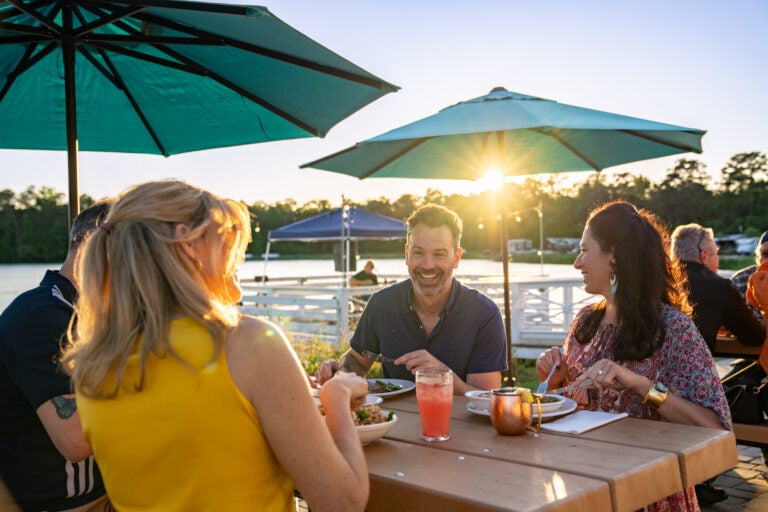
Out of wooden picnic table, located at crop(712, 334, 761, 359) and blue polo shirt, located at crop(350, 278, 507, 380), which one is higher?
blue polo shirt, located at crop(350, 278, 507, 380)

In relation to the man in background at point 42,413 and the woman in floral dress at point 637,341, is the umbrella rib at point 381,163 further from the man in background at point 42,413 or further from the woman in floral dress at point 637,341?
the man in background at point 42,413

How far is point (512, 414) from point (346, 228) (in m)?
12.5

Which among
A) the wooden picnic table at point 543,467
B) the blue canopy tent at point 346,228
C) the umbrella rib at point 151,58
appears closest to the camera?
the wooden picnic table at point 543,467

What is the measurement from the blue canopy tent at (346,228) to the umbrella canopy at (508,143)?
9.03 meters

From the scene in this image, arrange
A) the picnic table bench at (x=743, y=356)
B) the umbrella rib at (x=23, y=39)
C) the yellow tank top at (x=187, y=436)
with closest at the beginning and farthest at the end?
the yellow tank top at (x=187, y=436) → the umbrella rib at (x=23, y=39) → the picnic table bench at (x=743, y=356)

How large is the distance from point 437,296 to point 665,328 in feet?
3.13

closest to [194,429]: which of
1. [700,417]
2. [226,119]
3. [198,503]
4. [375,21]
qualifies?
[198,503]

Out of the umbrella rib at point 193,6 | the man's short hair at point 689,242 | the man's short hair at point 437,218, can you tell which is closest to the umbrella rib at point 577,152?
the man's short hair at point 689,242

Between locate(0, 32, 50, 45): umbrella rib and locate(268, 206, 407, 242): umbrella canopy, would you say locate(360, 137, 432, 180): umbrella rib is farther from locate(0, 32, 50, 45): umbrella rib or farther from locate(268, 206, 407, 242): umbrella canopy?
locate(268, 206, 407, 242): umbrella canopy

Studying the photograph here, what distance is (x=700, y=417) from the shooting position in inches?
82.4

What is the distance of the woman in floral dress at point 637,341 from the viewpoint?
2102 mm

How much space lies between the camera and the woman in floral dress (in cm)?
210

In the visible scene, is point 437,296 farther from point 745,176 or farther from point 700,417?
point 745,176

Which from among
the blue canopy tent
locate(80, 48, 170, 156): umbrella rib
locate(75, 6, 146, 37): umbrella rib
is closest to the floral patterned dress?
locate(75, 6, 146, 37): umbrella rib
